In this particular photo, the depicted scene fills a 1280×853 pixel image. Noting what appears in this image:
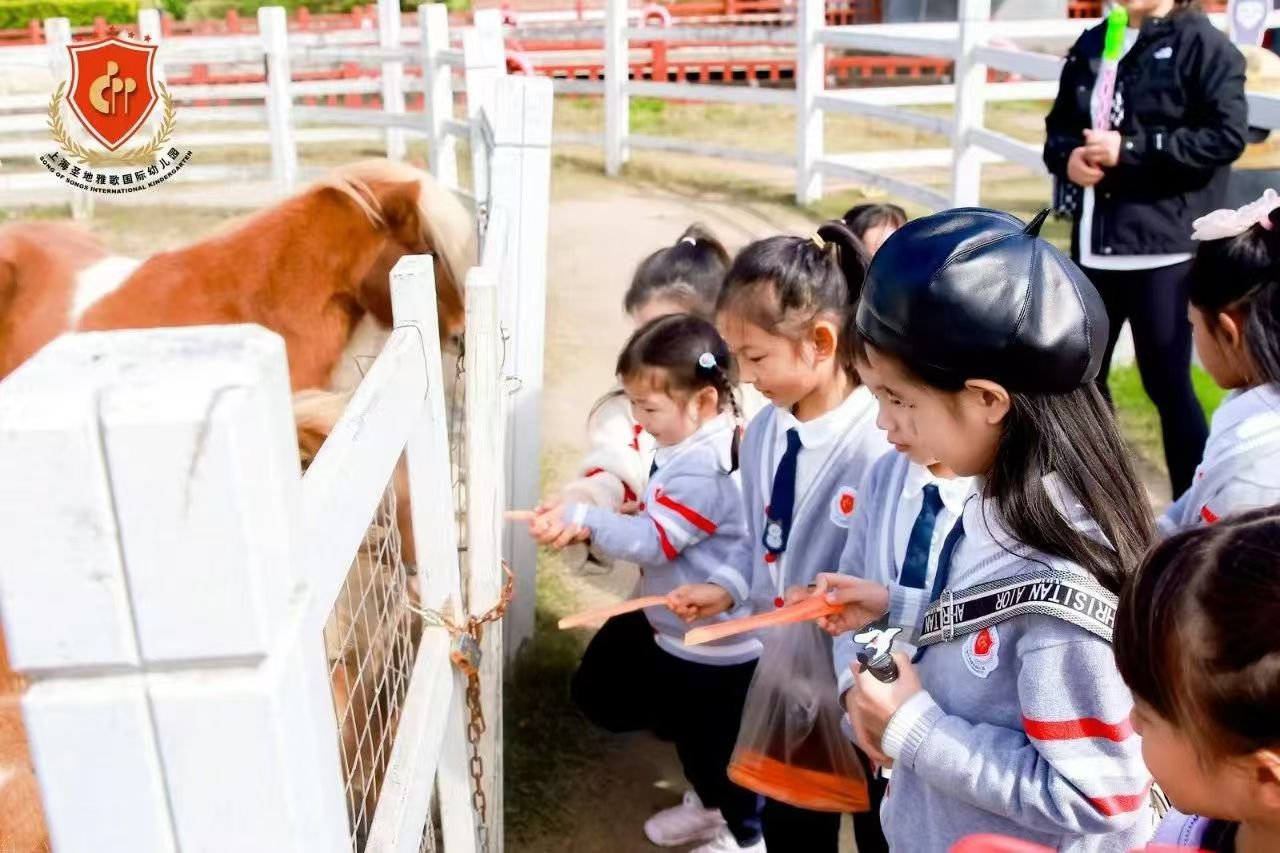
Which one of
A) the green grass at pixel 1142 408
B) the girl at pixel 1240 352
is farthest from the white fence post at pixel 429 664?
the green grass at pixel 1142 408

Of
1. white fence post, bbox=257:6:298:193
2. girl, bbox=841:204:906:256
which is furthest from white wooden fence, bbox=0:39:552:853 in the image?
white fence post, bbox=257:6:298:193

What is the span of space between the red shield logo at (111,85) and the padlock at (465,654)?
7581mm

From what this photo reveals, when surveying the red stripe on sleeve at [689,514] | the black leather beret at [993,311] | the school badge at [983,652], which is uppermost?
the black leather beret at [993,311]

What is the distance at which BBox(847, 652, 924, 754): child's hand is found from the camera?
1.43m

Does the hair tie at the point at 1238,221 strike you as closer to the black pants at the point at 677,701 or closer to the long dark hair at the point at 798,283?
the long dark hair at the point at 798,283

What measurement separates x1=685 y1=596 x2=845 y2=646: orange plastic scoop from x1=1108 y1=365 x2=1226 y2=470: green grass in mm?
3157

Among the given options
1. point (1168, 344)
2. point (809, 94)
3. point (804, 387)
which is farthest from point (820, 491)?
point (809, 94)

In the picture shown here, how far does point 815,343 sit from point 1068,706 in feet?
2.97

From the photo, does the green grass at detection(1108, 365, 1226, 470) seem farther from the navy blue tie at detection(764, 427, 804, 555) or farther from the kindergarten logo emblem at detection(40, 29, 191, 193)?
the kindergarten logo emblem at detection(40, 29, 191, 193)

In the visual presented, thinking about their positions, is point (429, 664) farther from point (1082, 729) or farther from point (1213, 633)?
point (1213, 633)

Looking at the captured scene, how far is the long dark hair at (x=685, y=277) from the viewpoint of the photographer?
122 inches

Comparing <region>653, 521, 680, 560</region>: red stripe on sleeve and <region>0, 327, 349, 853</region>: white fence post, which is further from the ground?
<region>0, 327, 349, 853</region>: white fence post

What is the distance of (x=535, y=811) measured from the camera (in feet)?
9.24

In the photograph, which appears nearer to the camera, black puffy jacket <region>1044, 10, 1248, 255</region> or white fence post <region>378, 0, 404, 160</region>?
black puffy jacket <region>1044, 10, 1248, 255</region>
